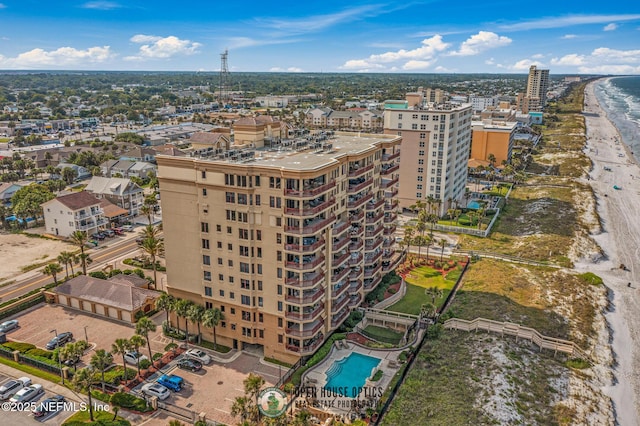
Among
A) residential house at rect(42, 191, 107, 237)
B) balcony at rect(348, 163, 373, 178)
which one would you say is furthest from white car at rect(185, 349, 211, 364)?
residential house at rect(42, 191, 107, 237)

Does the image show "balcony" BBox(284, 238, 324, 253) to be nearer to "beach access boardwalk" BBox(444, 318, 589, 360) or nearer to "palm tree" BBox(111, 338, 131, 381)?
"palm tree" BBox(111, 338, 131, 381)

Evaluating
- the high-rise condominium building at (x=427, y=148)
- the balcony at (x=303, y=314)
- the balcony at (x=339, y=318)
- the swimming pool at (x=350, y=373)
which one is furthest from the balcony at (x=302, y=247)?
the high-rise condominium building at (x=427, y=148)

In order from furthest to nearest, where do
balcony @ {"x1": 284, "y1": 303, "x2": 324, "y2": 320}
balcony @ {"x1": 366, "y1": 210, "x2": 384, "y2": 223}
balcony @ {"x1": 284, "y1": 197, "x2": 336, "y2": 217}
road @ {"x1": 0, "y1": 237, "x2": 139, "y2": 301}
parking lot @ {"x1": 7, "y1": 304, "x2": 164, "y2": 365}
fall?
road @ {"x1": 0, "y1": 237, "x2": 139, "y2": 301}, balcony @ {"x1": 366, "y1": 210, "x2": 384, "y2": 223}, parking lot @ {"x1": 7, "y1": 304, "x2": 164, "y2": 365}, balcony @ {"x1": 284, "y1": 303, "x2": 324, "y2": 320}, balcony @ {"x1": 284, "y1": 197, "x2": 336, "y2": 217}

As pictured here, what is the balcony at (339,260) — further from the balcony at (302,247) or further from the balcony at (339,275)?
the balcony at (302,247)

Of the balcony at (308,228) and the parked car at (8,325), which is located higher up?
the balcony at (308,228)

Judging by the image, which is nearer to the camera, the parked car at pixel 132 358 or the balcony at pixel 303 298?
the balcony at pixel 303 298

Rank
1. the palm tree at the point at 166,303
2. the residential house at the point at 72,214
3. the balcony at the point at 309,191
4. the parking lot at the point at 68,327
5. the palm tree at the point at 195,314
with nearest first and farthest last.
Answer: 1. the balcony at the point at 309,191
2. the palm tree at the point at 195,314
3. the palm tree at the point at 166,303
4. the parking lot at the point at 68,327
5. the residential house at the point at 72,214

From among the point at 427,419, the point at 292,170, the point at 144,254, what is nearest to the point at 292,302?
the point at 292,170
